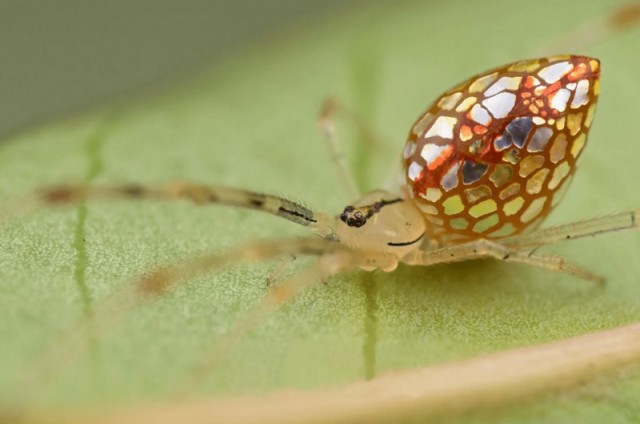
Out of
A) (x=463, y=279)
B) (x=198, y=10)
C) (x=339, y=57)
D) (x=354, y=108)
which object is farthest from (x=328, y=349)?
(x=198, y=10)

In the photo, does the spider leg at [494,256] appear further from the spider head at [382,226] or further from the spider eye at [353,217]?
the spider eye at [353,217]

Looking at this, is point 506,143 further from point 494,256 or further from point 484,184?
point 494,256

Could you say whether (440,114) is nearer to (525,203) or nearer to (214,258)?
(525,203)

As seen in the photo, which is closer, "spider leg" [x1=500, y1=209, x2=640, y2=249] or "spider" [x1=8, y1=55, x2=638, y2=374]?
"spider" [x1=8, y1=55, x2=638, y2=374]

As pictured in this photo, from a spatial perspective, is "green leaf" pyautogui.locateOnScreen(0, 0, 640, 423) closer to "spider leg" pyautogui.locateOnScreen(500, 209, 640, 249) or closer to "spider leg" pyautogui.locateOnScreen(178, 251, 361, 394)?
"spider leg" pyautogui.locateOnScreen(178, 251, 361, 394)

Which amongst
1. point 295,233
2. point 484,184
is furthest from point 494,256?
point 295,233

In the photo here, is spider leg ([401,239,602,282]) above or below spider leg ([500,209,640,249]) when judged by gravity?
below

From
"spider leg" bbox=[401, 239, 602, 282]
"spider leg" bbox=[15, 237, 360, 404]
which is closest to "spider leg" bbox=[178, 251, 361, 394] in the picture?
"spider leg" bbox=[15, 237, 360, 404]
